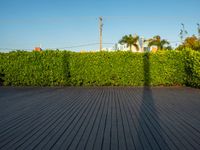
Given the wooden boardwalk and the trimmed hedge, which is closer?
the wooden boardwalk

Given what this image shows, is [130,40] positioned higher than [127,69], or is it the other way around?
[130,40]

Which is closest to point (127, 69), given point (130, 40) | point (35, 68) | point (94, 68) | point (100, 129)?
point (94, 68)

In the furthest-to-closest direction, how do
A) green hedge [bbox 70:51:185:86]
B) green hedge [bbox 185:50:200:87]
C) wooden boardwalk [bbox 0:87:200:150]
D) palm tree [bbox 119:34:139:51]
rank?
palm tree [bbox 119:34:139:51]
green hedge [bbox 70:51:185:86]
green hedge [bbox 185:50:200:87]
wooden boardwalk [bbox 0:87:200:150]

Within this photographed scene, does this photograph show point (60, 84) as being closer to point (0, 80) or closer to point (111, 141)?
point (0, 80)

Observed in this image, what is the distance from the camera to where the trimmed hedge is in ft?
52.1

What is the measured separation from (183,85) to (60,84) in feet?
29.4

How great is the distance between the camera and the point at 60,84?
1644cm

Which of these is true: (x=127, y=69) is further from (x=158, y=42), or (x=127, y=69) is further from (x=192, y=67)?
(x=158, y=42)

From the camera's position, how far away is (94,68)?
16109 millimetres

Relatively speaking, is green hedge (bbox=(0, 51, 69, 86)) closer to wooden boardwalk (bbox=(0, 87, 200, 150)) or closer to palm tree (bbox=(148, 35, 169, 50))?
wooden boardwalk (bbox=(0, 87, 200, 150))

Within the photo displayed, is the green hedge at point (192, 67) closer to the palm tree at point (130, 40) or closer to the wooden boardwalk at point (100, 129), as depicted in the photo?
the wooden boardwalk at point (100, 129)

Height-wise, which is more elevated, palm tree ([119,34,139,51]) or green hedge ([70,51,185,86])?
palm tree ([119,34,139,51])

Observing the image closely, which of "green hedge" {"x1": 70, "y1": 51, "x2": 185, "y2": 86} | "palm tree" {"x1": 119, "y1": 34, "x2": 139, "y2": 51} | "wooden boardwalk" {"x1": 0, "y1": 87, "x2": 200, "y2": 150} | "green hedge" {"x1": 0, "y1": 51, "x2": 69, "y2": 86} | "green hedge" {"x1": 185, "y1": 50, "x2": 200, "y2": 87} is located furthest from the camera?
"palm tree" {"x1": 119, "y1": 34, "x2": 139, "y2": 51}

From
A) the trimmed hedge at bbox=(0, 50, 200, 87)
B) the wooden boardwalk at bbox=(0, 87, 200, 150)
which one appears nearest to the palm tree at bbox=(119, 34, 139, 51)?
the trimmed hedge at bbox=(0, 50, 200, 87)
